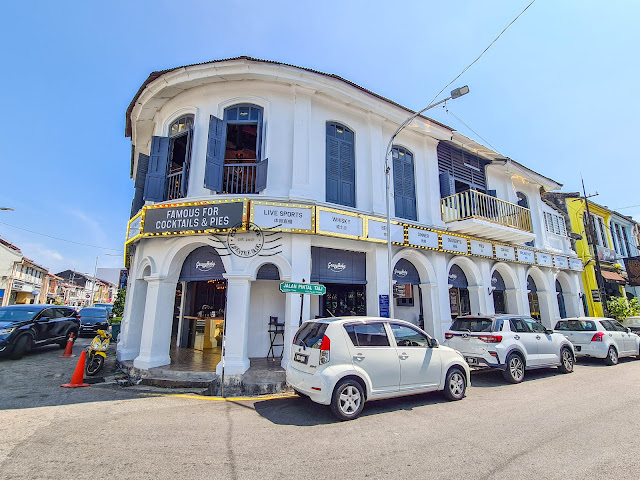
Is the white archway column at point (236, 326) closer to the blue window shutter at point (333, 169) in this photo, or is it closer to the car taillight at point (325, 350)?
the car taillight at point (325, 350)

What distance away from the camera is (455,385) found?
638cm

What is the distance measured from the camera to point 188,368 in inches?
336

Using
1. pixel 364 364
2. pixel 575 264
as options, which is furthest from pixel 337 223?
pixel 575 264

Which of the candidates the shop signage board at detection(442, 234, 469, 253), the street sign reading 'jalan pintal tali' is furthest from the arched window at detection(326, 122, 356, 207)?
the shop signage board at detection(442, 234, 469, 253)

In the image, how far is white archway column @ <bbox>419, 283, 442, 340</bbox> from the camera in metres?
11.7

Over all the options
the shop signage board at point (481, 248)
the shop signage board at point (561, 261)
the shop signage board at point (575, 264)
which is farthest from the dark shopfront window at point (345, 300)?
the shop signage board at point (575, 264)

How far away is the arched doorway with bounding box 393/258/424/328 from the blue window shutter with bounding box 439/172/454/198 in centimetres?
355

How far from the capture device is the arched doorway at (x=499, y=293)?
48.9 ft

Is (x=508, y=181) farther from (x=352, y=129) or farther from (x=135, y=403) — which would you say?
(x=135, y=403)

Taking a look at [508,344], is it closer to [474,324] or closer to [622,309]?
[474,324]

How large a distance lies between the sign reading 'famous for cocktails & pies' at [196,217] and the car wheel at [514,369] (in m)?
7.71

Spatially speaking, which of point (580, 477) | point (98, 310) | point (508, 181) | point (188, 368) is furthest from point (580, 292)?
point (98, 310)

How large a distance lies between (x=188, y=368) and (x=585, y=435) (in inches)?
328

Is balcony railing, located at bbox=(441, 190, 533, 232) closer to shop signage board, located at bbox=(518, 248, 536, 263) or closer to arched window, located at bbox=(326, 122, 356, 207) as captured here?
shop signage board, located at bbox=(518, 248, 536, 263)
